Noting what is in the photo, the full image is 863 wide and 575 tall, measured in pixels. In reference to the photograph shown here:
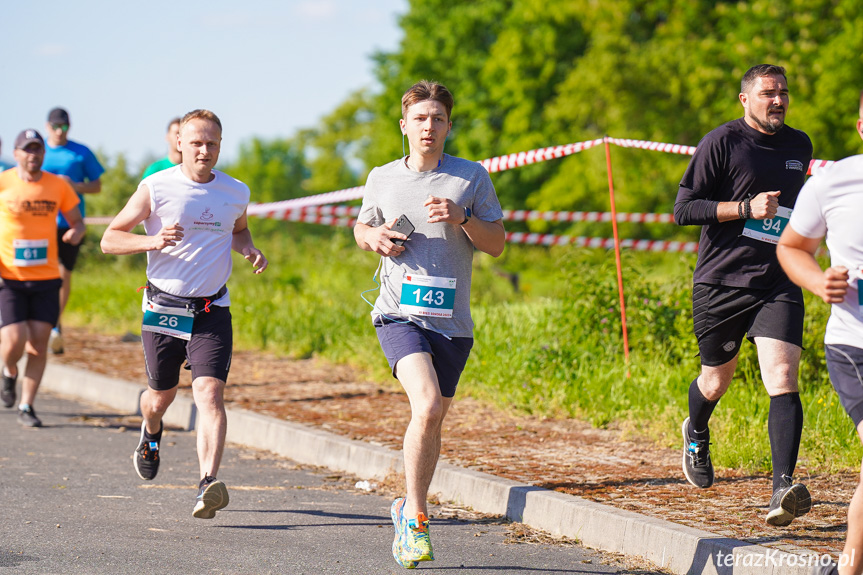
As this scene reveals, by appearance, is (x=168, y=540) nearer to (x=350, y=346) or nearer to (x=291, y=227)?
(x=350, y=346)

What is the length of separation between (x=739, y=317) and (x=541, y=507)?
1451mm

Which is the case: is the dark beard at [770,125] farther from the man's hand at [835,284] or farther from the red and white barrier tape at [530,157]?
the red and white barrier tape at [530,157]

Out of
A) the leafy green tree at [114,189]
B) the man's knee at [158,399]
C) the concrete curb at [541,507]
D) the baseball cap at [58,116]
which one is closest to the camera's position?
the concrete curb at [541,507]

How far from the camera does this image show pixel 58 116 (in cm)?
1144

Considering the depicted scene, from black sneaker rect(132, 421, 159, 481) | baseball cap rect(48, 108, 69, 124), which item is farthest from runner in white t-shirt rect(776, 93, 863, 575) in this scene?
baseball cap rect(48, 108, 69, 124)

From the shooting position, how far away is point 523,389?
848 centimetres

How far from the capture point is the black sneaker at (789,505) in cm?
475

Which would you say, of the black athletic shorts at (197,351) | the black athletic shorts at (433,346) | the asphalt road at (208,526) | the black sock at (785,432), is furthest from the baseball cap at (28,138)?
the black sock at (785,432)

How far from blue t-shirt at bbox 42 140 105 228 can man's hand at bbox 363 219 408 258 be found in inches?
292

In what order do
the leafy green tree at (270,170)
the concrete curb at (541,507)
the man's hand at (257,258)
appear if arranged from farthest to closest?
1. the leafy green tree at (270,170)
2. the man's hand at (257,258)
3. the concrete curb at (541,507)

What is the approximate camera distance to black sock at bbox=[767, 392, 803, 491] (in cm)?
504

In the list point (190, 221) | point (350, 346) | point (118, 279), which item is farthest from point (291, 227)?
point (190, 221)

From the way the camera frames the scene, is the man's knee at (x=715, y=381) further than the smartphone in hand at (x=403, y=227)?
Yes

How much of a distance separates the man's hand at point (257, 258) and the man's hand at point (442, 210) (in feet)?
4.71
